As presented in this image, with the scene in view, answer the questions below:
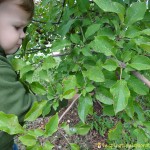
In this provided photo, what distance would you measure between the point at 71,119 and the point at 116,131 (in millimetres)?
1929

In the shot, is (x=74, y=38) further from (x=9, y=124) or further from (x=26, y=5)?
(x=9, y=124)

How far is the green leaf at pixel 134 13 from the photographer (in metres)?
0.75

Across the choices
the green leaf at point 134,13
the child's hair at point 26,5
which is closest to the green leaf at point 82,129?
the green leaf at point 134,13

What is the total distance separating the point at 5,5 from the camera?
88 cm

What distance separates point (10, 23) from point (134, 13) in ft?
1.32

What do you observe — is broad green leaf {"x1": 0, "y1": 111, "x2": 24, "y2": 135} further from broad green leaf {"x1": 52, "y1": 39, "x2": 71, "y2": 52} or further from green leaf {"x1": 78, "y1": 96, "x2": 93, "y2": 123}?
broad green leaf {"x1": 52, "y1": 39, "x2": 71, "y2": 52}

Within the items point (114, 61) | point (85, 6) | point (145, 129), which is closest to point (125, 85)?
point (114, 61)

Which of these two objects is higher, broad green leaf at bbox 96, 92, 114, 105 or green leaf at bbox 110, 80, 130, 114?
green leaf at bbox 110, 80, 130, 114

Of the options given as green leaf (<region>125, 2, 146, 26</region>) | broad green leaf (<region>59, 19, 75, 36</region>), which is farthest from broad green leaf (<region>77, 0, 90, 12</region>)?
green leaf (<region>125, 2, 146, 26</region>)

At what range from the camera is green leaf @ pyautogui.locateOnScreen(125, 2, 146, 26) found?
0.75 metres

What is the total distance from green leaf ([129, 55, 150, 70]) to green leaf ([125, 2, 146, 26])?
11 centimetres

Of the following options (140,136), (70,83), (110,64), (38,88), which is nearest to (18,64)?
(38,88)

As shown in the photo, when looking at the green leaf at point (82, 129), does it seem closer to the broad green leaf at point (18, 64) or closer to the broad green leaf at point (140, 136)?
the broad green leaf at point (140, 136)

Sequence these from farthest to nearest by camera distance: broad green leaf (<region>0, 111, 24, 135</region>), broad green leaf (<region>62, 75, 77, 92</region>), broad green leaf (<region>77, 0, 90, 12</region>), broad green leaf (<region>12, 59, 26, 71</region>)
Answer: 1. broad green leaf (<region>77, 0, 90, 12</region>)
2. broad green leaf (<region>12, 59, 26, 71</region>)
3. broad green leaf (<region>62, 75, 77, 92</region>)
4. broad green leaf (<region>0, 111, 24, 135</region>)
